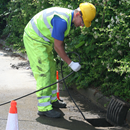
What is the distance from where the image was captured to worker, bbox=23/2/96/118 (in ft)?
13.5

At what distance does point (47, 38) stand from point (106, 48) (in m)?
1.31

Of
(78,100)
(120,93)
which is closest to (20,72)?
(78,100)

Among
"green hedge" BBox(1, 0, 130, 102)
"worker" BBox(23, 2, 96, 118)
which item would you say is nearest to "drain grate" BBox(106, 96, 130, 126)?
"green hedge" BBox(1, 0, 130, 102)

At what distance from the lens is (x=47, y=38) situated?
442 centimetres

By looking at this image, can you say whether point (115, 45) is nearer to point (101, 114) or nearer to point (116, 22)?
point (116, 22)

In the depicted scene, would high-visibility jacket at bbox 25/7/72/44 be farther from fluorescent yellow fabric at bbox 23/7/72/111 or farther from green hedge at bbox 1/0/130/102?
green hedge at bbox 1/0/130/102

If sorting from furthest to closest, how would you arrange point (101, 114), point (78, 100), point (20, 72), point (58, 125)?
point (20, 72), point (78, 100), point (101, 114), point (58, 125)

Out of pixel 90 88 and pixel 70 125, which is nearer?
pixel 70 125

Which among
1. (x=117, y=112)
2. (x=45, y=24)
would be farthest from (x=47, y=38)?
(x=117, y=112)

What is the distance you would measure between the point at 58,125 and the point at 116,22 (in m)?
2.10

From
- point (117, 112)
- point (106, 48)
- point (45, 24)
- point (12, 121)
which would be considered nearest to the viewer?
point (12, 121)

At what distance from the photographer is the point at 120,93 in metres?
4.57

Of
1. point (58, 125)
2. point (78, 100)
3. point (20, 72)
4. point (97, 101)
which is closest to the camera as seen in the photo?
point (58, 125)

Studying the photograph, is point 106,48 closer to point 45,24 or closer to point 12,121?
point 45,24
